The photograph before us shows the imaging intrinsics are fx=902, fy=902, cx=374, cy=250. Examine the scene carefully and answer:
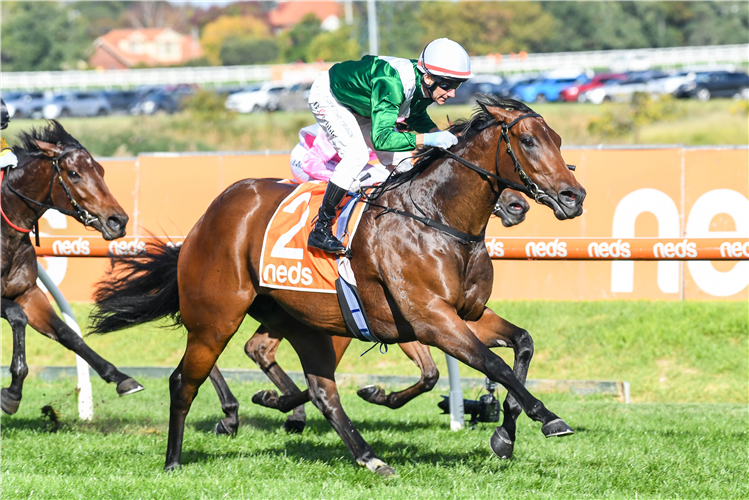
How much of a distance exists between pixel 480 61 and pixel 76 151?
45941mm

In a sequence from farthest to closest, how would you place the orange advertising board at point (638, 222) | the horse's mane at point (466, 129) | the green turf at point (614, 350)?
→ the orange advertising board at point (638, 222), the green turf at point (614, 350), the horse's mane at point (466, 129)

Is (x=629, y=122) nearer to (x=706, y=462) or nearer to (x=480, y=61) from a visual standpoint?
(x=706, y=462)

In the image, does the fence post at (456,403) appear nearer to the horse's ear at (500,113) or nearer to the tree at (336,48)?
the horse's ear at (500,113)

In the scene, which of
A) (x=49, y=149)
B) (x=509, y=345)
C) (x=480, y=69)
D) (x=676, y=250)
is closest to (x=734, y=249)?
(x=676, y=250)

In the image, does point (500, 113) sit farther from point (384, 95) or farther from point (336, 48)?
point (336, 48)

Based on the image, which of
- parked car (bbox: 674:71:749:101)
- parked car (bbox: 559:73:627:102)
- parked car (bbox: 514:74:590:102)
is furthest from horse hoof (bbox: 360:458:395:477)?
parked car (bbox: 559:73:627:102)

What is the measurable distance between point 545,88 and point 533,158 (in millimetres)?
35313

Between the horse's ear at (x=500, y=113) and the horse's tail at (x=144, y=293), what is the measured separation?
241 cm

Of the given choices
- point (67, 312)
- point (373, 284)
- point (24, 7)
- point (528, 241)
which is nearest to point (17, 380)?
point (67, 312)

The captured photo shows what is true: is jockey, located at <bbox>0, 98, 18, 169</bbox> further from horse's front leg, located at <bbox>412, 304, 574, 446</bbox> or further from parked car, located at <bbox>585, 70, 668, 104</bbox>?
parked car, located at <bbox>585, 70, 668, 104</bbox>

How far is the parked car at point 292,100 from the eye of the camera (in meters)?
37.8

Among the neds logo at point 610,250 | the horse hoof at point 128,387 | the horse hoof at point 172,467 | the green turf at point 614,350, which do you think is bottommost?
the green turf at point 614,350

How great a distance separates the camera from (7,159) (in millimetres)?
6293

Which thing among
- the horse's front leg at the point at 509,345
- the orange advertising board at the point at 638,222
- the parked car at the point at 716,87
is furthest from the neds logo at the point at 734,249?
the parked car at the point at 716,87
